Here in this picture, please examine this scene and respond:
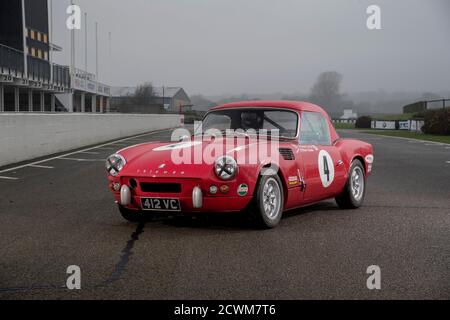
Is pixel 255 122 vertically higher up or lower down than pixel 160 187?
higher up

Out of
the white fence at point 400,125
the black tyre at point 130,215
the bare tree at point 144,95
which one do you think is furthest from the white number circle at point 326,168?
the bare tree at point 144,95

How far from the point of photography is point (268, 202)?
20.8 feet

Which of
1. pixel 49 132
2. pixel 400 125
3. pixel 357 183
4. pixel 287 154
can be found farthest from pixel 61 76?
pixel 287 154

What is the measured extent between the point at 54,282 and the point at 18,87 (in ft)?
103

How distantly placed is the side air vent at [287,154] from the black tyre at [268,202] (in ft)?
0.96

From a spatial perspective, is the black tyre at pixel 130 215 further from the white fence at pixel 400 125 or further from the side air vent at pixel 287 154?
the white fence at pixel 400 125

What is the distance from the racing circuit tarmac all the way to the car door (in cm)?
33

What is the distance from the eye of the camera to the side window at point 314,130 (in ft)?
23.9

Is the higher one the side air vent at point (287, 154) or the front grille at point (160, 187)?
the side air vent at point (287, 154)

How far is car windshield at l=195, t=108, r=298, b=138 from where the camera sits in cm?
720

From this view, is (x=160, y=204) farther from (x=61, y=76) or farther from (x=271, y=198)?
(x=61, y=76)

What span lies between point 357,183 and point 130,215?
10.4 ft

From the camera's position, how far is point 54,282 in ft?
14.0
